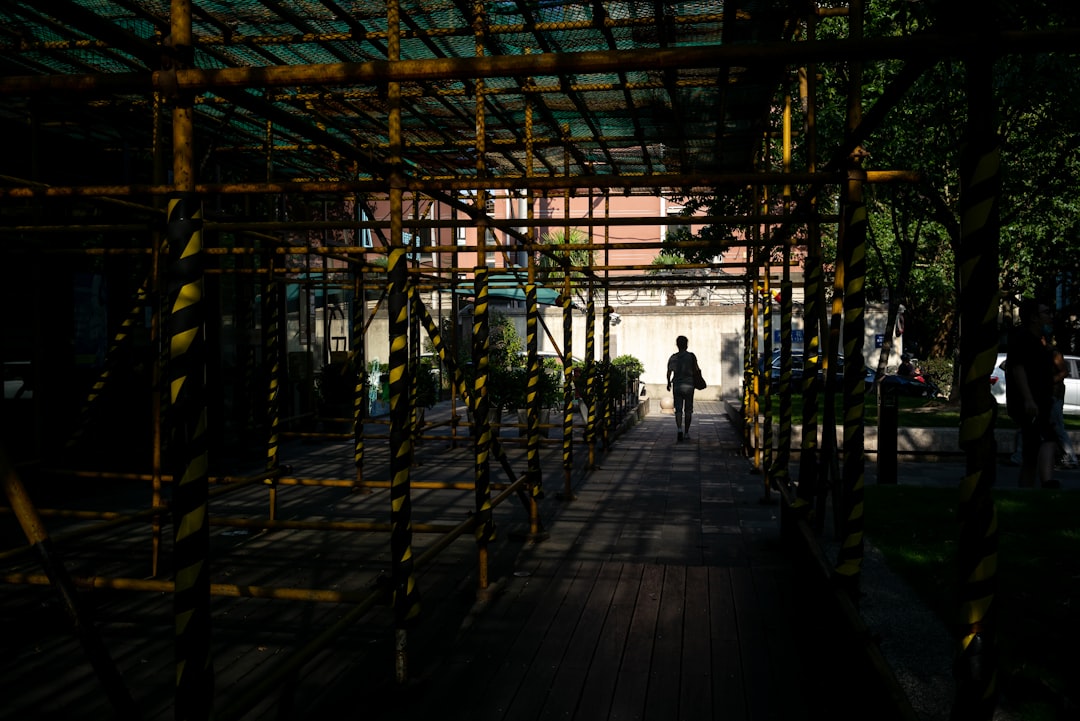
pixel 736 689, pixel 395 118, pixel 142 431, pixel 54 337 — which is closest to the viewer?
pixel 736 689

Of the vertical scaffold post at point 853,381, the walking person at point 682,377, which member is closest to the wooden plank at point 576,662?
the vertical scaffold post at point 853,381

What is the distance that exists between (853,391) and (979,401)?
223cm

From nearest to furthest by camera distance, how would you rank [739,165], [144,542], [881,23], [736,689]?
[736,689] < [144,542] < [739,165] < [881,23]

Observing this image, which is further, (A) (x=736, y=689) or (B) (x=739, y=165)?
(B) (x=739, y=165)

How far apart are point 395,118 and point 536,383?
166 inches

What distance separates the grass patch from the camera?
4266 mm

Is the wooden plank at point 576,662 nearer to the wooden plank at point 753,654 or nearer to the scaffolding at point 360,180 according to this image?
the scaffolding at point 360,180

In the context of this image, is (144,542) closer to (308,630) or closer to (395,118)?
(308,630)

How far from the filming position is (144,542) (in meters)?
7.93

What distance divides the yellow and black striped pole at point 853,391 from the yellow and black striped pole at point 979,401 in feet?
6.43

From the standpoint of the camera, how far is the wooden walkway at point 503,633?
4.39 m

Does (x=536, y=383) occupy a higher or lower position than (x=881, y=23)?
lower

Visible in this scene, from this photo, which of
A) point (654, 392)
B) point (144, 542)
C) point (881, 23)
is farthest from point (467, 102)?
point (654, 392)

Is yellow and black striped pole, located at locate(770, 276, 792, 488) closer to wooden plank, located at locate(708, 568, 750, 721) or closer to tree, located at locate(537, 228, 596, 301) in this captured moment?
wooden plank, located at locate(708, 568, 750, 721)
